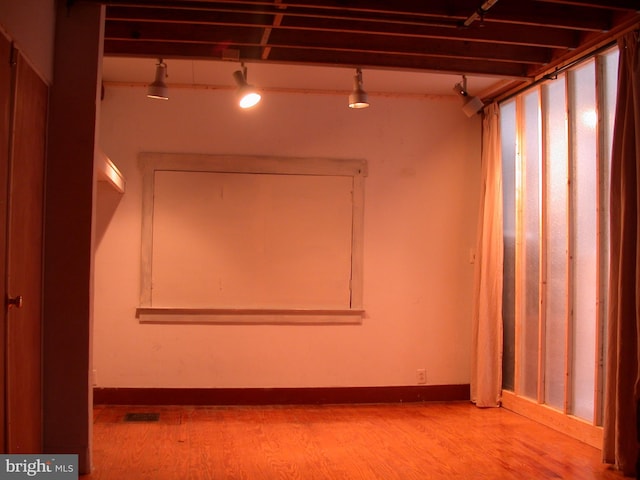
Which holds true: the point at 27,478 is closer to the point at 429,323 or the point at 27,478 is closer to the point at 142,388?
the point at 142,388

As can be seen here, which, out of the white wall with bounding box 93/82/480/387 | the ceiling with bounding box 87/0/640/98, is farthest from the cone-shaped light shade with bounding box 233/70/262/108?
the white wall with bounding box 93/82/480/387

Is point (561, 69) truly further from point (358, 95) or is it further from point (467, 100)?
point (358, 95)

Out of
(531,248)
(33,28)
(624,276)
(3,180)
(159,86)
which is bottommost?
(624,276)

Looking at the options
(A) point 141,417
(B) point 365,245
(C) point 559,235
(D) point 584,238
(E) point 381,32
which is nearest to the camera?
(E) point 381,32

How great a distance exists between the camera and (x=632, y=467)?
12.1 feet

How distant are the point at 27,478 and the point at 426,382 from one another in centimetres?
372

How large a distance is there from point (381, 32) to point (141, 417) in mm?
3286

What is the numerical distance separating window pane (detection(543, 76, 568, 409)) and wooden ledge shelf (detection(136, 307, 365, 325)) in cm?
160

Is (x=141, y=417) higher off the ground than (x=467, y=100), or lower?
lower

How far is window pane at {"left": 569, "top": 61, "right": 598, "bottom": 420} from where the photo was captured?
14.4 ft

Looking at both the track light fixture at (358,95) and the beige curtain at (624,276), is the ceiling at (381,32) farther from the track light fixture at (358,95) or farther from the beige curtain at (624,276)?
the beige curtain at (624,276)

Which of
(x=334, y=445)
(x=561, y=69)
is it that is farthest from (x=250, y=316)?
(x=561, y=69)

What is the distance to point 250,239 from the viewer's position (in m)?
5.61

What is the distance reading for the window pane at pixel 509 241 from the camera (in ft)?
17.9
